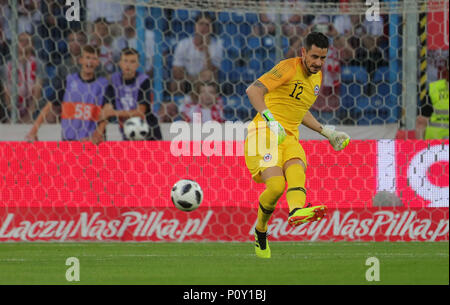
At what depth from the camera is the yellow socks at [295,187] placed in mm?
6711

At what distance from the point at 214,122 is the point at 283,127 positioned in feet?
8.92

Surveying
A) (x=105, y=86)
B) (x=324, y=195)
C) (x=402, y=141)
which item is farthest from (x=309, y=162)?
(x=105, y=86)

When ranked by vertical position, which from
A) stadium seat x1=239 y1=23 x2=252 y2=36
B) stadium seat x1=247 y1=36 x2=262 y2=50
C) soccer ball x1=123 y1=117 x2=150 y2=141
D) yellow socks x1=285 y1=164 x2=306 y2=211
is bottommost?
yellow socks x1=285 y1=164 x2=306 y2=211

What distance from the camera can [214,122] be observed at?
980cm

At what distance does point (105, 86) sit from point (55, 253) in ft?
7.54

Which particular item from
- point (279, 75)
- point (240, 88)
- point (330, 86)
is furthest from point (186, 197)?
point (330, 86)

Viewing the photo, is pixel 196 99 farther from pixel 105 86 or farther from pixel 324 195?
pixel 324 195

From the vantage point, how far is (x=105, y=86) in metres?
9.45

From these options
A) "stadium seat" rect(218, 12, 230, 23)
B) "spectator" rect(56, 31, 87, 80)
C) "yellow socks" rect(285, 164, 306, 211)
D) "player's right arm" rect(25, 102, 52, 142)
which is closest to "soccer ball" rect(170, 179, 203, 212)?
"yellow socks" rect(285, 164, 306, 211)

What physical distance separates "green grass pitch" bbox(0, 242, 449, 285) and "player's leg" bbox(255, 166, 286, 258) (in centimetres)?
14

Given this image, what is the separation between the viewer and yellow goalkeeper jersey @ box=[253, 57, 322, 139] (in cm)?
717

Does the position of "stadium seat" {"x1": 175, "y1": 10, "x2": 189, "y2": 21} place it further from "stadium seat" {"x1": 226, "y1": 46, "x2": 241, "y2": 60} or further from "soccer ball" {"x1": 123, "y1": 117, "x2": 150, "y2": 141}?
"soccer ball" {"x1": 123, "y1": 117, "x2": 150, "y2": 141}

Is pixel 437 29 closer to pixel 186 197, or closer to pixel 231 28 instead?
pixel 231 28

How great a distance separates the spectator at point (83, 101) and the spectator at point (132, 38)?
51.8 inches
